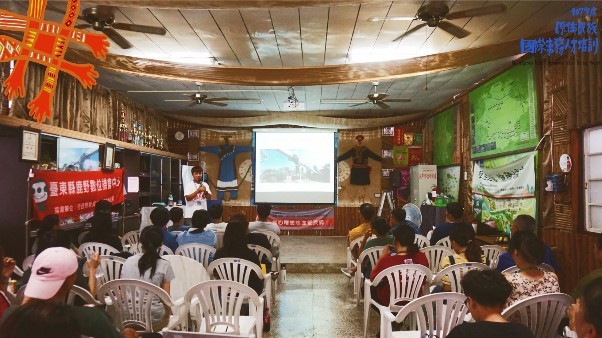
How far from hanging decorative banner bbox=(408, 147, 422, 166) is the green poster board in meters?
0.81

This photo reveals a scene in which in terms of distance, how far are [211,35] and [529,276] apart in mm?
4190

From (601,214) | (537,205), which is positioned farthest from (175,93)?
(601,214)

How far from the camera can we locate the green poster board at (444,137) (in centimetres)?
866

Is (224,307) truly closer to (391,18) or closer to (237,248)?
(237,248)

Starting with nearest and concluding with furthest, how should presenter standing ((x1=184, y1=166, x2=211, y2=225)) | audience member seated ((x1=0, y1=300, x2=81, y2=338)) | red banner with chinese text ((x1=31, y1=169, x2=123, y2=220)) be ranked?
1. audience member seated ((x1=0, y1=300, x2=81, y2=338))
2. red banner with chinese text ((x1=31, y1=169, x2=123, y2=220))
3. presenter standing ((x1=184, y1=166, x2=211, y2=225))

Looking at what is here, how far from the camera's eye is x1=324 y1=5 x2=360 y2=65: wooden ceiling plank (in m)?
4.36

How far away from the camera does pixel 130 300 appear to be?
9.55 ft

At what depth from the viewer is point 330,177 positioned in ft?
35.8

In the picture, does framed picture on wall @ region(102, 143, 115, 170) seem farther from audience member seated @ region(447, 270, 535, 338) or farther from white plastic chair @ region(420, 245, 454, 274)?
audience member seated @ region(447, 270, 535, 338)

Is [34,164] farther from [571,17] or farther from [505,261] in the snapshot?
[571,17]

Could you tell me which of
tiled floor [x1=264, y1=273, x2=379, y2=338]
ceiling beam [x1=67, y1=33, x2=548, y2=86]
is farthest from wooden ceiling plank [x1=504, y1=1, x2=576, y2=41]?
tiled floor [x1=264, y1=273, x2=379, y2=338]

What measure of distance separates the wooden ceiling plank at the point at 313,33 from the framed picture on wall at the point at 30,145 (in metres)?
3.24

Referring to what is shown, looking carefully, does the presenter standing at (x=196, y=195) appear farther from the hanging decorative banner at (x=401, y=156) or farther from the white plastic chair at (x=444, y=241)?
the hanging decorative banner at (x=401, y=156)

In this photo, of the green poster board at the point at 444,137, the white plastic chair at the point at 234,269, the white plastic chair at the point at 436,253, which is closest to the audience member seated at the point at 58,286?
the white plastic chair at the point at 234,269
